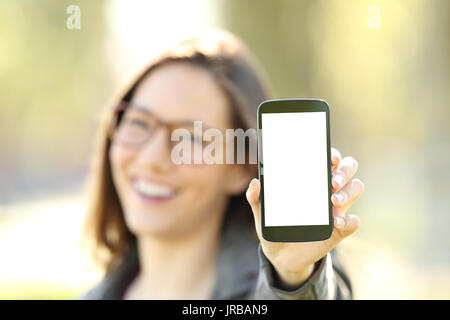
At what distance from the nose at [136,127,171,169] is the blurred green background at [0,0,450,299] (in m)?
0.40

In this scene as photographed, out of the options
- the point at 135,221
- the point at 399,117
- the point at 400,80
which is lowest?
the point at 135,221

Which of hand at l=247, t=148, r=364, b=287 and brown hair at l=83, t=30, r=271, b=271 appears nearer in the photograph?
hand at l=247, t=148, r=364, b=287

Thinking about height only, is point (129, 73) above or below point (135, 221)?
above

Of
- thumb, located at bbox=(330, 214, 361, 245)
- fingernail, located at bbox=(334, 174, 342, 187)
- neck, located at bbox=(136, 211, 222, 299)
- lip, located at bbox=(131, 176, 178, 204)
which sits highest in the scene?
fingernail, located at bbox=(334, 174, 342, 187)

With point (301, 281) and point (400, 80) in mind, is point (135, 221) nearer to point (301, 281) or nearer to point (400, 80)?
point (301, 281)

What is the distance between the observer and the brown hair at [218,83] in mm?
775

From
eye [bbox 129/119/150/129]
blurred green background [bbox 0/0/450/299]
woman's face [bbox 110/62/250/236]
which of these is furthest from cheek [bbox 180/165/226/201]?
blurred green background [bbox 0/0/450/299]

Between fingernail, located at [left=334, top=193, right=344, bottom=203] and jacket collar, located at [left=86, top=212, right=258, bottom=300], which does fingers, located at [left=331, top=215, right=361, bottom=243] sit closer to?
fingernail, located at [left=334, top=193, right=344, bottom=203]

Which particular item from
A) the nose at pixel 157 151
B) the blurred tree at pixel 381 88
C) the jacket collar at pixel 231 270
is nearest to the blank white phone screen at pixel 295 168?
the jacket collar at pixel 231 270

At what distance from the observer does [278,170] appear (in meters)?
0.53

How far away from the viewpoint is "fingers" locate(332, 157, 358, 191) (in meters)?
0.48

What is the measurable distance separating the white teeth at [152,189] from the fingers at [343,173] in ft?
1.32

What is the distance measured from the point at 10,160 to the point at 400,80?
1.26m
